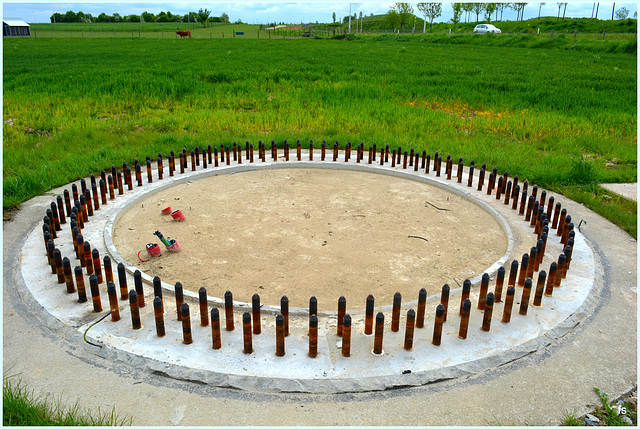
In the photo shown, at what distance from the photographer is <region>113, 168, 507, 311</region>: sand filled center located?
17.8ft

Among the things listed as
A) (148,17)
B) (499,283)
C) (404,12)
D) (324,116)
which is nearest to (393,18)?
(404,12)

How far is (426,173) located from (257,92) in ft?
30.2

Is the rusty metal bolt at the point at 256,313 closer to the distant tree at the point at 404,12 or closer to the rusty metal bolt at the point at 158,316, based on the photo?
the rusty metal bolt at the point at 158,316

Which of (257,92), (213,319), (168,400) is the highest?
(257,92)

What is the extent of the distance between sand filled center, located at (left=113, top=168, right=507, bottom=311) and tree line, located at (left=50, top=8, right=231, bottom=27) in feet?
305

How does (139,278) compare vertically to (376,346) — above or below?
above

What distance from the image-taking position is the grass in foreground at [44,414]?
10.8 ft

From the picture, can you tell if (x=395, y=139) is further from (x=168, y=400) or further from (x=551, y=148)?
(x=168, y=400)

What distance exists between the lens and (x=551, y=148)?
36.9 feet

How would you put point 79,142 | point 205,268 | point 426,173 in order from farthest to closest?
1. point 79,142
2. point 426,173
3. point 205,268

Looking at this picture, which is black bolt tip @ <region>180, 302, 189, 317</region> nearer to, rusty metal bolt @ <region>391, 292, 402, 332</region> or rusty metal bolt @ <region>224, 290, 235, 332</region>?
rusty metal bolt @ <region>224, 290, 235, 332</region>

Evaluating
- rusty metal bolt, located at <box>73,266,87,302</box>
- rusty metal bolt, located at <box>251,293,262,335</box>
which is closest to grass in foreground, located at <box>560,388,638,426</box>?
rusty metal bolt, located at <box>251,293,262,335</box>

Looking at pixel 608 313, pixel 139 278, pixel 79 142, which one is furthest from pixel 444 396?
pixel 79 142

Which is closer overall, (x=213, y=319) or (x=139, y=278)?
(x=213, y=319)
